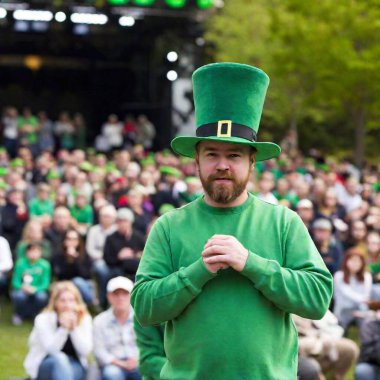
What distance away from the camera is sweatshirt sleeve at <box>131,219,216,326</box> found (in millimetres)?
3469

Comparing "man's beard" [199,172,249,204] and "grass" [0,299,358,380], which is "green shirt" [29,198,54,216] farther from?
"man's beard" [199,172,249,204]

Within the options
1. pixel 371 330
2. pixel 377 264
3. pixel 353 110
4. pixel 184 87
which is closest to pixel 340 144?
pixel 353 110

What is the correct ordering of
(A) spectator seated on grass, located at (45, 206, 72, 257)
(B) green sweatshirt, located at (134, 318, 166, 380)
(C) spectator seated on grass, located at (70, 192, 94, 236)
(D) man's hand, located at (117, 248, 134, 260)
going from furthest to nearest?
(C) spectator seated on grass, located at (70, 192, 94, 236) < (A) spectator seated on grass, located at (45, 206, 72, 257) < (D) man's hand, located at (117, 248, 134, 260) < (B) green sweatshirt, located at (134, 318, 166, 380)

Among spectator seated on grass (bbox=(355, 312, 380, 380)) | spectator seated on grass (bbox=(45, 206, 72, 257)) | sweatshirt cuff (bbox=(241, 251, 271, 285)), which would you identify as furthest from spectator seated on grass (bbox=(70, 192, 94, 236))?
sweatshirt cuff (bbox=(241, 251, 271, 285))

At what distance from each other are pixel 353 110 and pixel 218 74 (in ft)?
87.1

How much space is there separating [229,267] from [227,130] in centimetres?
42

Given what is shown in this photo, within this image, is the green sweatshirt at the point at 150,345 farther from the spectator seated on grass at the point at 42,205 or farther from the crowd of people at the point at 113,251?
the spectator seated on grass at the point at 42,205

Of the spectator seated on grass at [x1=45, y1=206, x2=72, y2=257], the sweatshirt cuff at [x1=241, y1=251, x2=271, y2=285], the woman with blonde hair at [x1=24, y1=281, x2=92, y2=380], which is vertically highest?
the sweatshirt cuff at [x1=241, y1=251, x2=271, y2=285]

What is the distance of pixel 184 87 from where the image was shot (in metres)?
27.9

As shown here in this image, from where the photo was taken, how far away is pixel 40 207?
14.6 meters

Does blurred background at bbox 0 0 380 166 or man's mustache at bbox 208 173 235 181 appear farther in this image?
blurred background at bbox 0 0 380 166

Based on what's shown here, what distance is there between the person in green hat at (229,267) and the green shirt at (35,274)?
28.0 feet

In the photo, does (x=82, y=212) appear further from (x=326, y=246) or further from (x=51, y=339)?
(x=51, y=339)

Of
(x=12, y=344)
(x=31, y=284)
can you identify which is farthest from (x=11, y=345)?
(x=31, y=284)
